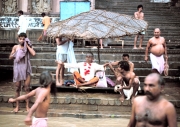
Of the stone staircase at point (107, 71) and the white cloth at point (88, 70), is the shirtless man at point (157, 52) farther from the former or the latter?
the white cloth at point (88, 70)

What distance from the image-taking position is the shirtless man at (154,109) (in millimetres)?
3719

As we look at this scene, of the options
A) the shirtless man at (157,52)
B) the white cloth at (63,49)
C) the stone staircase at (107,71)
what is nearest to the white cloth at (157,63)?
the shirtless man at (157,52)

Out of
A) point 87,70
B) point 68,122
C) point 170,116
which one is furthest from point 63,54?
point 170,116

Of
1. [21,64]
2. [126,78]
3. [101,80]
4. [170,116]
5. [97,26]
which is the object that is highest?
[97,26]

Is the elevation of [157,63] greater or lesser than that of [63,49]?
lesser

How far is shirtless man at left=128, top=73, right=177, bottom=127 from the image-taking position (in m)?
3.72

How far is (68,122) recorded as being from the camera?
25.4 feet

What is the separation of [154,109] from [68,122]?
13.8 ft

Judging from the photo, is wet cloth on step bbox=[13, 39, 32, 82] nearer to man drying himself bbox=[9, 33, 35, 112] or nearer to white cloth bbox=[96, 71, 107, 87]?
man drying himself bbox=[9, 33, 35, 112]

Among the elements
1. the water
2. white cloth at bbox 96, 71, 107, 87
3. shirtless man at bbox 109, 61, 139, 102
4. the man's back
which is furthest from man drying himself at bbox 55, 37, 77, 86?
the man's back

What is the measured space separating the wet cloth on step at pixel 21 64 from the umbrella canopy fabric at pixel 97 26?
115 cm

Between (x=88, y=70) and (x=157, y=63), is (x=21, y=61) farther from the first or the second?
(x=157, y=63)

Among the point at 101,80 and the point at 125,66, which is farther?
the point at 101,80

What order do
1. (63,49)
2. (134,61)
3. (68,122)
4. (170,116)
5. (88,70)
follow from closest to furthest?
1. (170,116)
2. (68,122)
3. (88,70)
4. (63,49)
5. (134,61)
